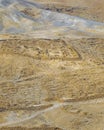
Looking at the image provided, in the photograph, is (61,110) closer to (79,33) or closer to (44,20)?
(79,33)

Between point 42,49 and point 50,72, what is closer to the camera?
point 50,72

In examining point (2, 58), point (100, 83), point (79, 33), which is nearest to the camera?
point (100, 83)

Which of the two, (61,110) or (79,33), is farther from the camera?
(79,33)

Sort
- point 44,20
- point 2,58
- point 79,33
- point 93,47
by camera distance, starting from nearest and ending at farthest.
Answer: point 2,58
point 93,47
point 79,33
point 44,20

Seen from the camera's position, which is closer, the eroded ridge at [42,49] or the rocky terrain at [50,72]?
the rocky terrain at [50,72]

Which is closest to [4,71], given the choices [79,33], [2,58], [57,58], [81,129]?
[2,58]

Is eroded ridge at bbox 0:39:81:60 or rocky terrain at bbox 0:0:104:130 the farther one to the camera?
eroded ridge at bbox 0:39:81:60
